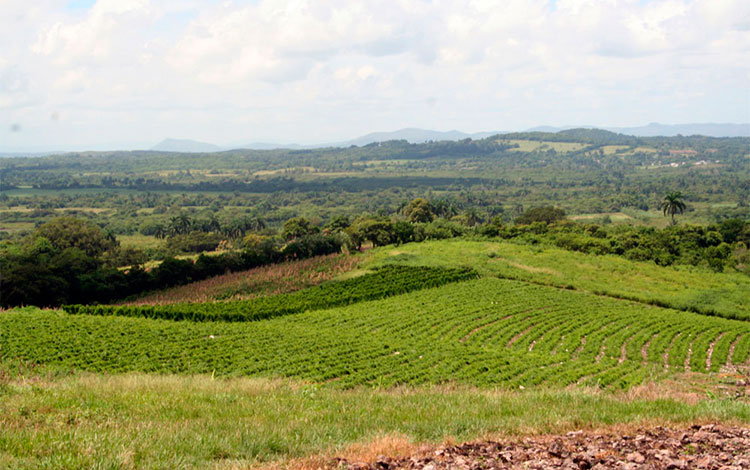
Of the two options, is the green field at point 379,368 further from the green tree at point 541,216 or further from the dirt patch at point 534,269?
the green tree at point 541,216

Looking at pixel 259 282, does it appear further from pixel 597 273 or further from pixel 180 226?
pixel 180 226

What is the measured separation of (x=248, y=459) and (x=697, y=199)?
209 m

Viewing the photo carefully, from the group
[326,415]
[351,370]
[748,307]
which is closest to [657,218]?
[748,307]

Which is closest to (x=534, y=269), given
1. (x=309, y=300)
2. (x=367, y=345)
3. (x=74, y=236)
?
(x=309, y=300)

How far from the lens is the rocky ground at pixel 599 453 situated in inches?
292

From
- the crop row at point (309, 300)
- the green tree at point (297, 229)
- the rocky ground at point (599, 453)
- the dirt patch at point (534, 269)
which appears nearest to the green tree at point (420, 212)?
the green tree at point (297, 229)

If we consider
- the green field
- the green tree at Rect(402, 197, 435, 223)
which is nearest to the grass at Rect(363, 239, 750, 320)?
the green field

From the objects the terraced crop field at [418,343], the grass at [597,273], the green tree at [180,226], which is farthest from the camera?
the green tree at [180,226]

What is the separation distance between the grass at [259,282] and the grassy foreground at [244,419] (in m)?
33.0

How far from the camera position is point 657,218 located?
508 feet

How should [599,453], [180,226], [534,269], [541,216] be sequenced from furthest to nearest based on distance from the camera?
[180,226], [541,216], [534,269], [599,453]

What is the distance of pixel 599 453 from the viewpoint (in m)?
7.89

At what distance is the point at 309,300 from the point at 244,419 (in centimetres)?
3208

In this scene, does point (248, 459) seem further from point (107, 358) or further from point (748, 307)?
point (748, 307)
